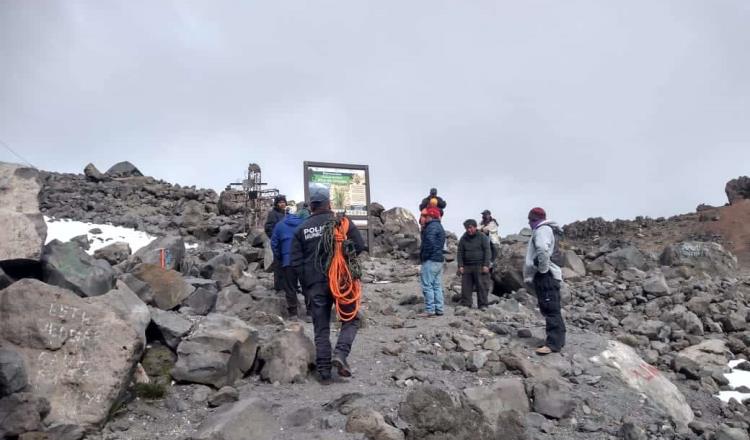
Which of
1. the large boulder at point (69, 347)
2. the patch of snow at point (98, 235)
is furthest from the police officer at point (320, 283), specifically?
the patch of snow at point (98, 235)

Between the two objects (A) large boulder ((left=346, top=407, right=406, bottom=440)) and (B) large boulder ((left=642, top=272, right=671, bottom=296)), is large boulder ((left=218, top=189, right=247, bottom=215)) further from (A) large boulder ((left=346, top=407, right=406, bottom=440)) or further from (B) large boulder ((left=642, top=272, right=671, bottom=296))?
(A) large boulder ((left=346, top=407, right=406, bottom=440))

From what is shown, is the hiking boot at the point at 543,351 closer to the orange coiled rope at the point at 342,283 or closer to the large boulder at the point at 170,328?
the orange coiled rope at the point at 342,283

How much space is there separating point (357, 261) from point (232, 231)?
13.2m

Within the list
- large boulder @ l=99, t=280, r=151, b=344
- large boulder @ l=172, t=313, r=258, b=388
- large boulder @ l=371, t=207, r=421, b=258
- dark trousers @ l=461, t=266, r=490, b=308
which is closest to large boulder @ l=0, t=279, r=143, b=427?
large boulder @ l=99, t=280, r=151, b=344

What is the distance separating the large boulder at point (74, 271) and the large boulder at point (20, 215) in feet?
0.75

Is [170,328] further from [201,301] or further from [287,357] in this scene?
[201,301]

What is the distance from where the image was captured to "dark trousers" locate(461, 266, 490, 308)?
1080 cm

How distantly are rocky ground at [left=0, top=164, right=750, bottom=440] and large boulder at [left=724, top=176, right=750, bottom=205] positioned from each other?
1138 inches

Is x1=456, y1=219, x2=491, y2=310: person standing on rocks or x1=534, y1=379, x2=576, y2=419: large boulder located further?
x1=456, y1=219, x2=491, y2=310: person standing on rocks

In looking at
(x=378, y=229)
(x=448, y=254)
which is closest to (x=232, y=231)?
Answer: (x=378, y=229)

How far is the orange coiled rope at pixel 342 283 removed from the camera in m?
6.14

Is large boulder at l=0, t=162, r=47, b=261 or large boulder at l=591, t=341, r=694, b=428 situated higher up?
large boulder at l=0, t=162, r=47, b=261

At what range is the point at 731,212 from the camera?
108 ft

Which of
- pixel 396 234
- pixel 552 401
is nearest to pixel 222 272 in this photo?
pixel 552 401
